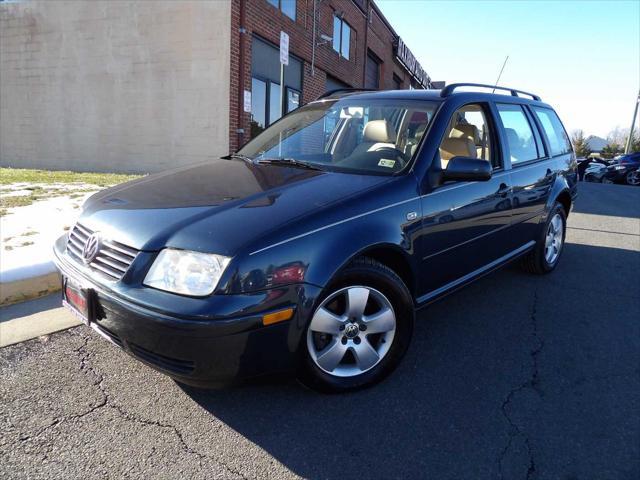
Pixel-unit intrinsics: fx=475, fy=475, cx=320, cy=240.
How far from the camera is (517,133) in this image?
4.19 meters

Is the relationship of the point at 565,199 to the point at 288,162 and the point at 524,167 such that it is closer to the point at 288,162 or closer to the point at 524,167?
the point at 524,167

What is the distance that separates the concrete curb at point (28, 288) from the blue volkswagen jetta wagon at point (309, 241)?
1.20 metres

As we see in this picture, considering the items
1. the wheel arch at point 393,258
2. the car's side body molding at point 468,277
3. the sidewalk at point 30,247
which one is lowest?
the sidewalk at point 30,247

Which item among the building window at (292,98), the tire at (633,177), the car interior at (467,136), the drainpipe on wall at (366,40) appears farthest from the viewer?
the tire at (633,177)

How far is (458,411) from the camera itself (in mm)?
2480

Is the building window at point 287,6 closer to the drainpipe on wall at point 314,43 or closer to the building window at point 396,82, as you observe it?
the drainpipe on wall at point 314,43

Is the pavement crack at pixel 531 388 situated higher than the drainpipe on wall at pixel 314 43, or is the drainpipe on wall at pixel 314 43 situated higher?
the drainpipe on wall at pixel 314 43

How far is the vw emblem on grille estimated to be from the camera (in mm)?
2430

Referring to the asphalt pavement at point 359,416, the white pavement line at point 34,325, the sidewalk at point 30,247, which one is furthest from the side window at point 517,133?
the white pavement line at point 34,325

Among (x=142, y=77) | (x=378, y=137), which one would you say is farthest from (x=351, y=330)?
(x=142, y=77)

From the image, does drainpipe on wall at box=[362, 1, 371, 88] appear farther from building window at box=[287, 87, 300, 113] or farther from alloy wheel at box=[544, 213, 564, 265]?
alloy wheel at box=[544, 213, 564, 265]

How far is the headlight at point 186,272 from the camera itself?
2.08 m

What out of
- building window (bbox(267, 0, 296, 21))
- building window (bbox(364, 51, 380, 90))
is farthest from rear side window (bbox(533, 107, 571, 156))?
building window (bbox(364, 51, 380, 90))

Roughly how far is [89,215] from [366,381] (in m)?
1.83
